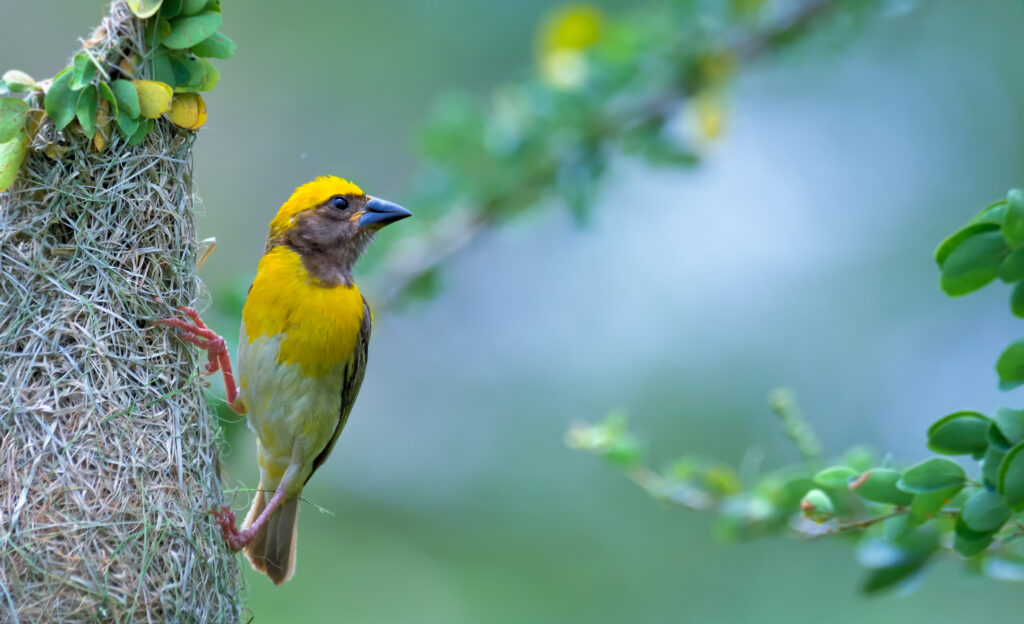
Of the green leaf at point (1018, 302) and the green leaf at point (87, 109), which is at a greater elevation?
the green leaf at point (1018, 302)

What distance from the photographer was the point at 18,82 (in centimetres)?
210

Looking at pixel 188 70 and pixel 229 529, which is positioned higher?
pixel 188 70

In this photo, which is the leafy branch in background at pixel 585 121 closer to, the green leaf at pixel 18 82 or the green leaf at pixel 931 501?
the green leaf at pixel 18 82

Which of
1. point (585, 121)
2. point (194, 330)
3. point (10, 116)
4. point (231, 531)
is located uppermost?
point (585, 121)

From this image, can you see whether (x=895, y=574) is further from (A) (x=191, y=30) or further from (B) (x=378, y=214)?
(A) (x=191, y=30)

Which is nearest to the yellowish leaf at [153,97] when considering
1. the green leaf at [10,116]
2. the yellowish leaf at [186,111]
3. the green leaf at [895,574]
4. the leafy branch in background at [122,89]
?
the leafy branch in background at [122,89]

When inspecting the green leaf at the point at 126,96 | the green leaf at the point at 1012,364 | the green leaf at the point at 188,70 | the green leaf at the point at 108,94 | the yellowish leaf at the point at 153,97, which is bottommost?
the green leaf at the point at 108,94

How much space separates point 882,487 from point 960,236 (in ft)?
1.69

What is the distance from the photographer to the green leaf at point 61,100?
2.05 meters

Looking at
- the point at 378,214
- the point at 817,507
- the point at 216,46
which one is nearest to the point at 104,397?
the point at 216,46

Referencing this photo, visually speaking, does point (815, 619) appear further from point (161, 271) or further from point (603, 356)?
point (161, 271)

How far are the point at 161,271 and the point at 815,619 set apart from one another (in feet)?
25.4

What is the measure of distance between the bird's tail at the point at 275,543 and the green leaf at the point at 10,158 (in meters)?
1.18

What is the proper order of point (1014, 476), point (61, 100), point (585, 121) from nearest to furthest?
1. point (1014, 476)
2. point (61, 100)
3. point (585, 121)
